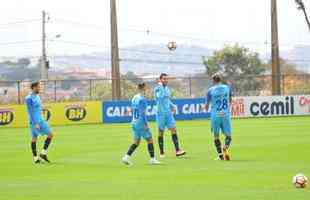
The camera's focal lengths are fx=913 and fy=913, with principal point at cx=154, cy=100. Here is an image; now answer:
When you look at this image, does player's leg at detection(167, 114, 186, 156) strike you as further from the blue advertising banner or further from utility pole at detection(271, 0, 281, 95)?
utility pole at detection(271, 0, 281, 95)

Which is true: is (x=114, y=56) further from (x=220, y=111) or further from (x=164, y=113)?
(x=220, y=111)

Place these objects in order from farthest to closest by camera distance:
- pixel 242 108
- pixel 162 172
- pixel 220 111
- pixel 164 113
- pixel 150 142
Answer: pixel 242 108, pixel 164 113, pixel 220 111, pixel 150 142, pixel 162 172

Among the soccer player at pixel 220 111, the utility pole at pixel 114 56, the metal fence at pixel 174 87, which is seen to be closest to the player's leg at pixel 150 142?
the soccer player at pixel 220 111

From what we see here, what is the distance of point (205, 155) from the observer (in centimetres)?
2383

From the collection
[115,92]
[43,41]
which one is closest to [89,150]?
[115,92]

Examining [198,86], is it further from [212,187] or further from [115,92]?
[212,187]

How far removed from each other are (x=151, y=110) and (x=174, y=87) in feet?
61.8

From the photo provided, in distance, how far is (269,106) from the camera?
51.1 meters

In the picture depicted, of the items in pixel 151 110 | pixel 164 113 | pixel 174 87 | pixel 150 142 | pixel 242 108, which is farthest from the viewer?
pixel 174 87

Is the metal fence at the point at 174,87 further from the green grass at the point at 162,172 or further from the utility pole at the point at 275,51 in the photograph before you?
the green grass at the point at 162,172

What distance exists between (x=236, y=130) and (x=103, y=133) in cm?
548

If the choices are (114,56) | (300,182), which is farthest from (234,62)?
(300,182)

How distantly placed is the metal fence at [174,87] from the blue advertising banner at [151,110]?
7523 millimetres

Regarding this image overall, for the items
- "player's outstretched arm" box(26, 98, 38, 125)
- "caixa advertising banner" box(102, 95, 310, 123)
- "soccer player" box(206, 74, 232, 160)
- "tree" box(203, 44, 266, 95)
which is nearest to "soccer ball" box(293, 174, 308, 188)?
"soccer player" box(206, 74, 232, 160)
